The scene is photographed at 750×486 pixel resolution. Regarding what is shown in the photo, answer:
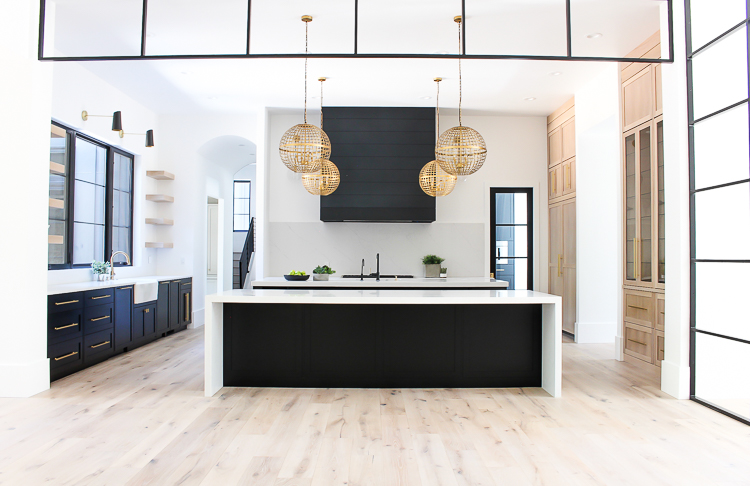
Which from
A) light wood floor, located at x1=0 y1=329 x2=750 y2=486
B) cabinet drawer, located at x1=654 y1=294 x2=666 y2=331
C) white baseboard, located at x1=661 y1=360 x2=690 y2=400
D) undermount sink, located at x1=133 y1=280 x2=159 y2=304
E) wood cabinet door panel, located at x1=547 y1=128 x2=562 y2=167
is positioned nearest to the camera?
light wood floor, located at x1=0 y1=329 x2=750 y2=486

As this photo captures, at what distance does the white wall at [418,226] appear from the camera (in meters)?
7.06

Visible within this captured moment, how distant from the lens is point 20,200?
3775 mm

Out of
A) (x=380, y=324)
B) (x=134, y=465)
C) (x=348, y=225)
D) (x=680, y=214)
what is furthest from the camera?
(x=348, y=225)

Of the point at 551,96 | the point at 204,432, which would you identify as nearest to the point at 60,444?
the point at 204,432

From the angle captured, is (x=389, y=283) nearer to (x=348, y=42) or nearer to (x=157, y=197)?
(x=348, y=42)

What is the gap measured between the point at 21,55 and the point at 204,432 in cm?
318

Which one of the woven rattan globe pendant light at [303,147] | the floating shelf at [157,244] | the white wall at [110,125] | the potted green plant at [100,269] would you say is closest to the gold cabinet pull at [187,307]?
the white wall at [110,125]

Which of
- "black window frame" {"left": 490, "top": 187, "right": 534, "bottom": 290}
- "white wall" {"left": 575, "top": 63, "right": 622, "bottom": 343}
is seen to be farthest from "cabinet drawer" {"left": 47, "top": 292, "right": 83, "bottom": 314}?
"white wall" {"left": 575, "top": 63, "right": 622, "bottom": 343}

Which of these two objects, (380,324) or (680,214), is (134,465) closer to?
(380,324)

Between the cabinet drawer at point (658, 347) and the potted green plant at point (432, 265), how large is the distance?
9.46ft

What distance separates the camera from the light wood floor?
2.41 metres

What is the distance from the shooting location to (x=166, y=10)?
4.11 m

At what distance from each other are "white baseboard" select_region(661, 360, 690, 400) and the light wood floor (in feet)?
0.32

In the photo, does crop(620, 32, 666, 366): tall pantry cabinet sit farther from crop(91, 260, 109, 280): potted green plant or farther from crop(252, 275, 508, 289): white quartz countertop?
crop(91, 260, 109, 280): potted green plant
